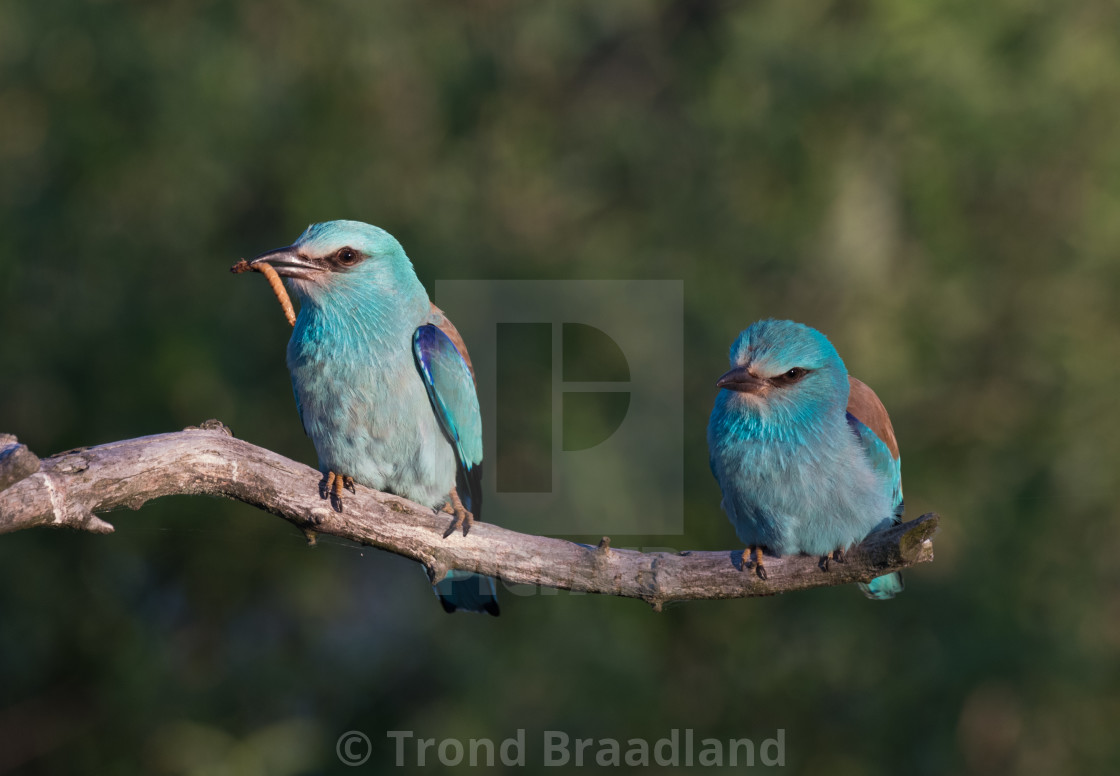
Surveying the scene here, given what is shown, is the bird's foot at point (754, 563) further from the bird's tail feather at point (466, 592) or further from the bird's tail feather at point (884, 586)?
the bird's tail feather at point (466, 592)

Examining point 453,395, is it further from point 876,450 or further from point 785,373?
point 876,450

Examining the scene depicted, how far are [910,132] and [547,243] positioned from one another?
294cm

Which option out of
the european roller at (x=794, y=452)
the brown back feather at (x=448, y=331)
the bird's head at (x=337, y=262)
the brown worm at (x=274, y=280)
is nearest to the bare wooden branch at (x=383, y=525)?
the european roller at (x=794, y=452)

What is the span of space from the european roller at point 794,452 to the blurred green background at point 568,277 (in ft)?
12.7

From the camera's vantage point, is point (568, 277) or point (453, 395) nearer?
point (453, 395)

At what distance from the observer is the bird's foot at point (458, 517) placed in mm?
3394

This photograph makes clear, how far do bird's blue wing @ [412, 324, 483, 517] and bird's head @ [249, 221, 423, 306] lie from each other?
0.24 meters

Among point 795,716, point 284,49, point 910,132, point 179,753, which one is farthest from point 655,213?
point 179,753

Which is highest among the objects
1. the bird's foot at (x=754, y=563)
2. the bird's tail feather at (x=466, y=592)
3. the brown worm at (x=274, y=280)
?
the brown worm at (x=274, y=280)

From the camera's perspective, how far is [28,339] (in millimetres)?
7914

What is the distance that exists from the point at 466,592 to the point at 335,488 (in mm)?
906

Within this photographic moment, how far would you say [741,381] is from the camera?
3318 millimetres

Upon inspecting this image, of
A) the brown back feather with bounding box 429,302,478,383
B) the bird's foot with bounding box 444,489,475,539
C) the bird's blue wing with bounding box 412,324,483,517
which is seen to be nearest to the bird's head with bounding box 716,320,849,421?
the bird's foot with bounding box 444,489,475,539

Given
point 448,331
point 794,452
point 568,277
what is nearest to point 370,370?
point 448,331
